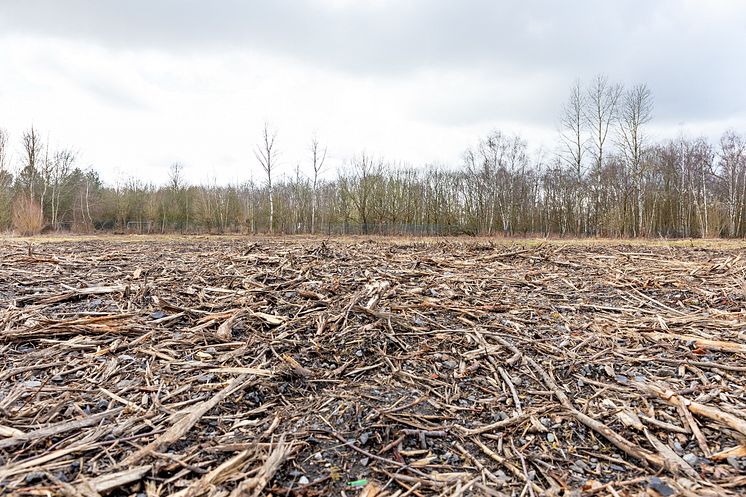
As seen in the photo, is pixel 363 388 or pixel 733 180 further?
pixel 733 180

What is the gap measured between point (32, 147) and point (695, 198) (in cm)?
5240

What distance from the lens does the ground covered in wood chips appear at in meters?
1.74

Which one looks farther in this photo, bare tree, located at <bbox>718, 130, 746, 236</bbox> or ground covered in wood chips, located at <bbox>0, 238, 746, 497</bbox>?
bare tree, located at <bbox>718, 130, 746, 236</bbox>

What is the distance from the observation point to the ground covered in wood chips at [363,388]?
5.71 feet

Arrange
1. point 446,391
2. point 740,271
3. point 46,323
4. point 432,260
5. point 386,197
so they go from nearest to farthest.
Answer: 1. point 446,391
2. point 46,323
3. point 740,271
4. point 432,260
5. point 386,197

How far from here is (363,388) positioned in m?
2.49

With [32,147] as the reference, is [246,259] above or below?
below

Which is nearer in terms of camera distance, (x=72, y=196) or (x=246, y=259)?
(x=246, y=259)

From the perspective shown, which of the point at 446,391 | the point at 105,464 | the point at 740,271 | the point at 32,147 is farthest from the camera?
the point at 32,147

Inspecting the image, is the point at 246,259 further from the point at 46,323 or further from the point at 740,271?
the point at 740,271

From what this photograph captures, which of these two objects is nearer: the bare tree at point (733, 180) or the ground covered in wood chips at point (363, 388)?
the ground covered in wood chips at point (363, 388)

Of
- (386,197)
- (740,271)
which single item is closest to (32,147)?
(386,197)

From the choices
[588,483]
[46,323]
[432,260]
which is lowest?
[588,483]

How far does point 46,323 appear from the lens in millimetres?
3195
